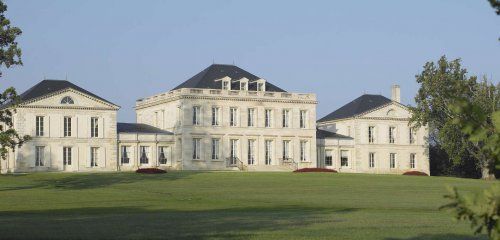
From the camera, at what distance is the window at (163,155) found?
91812mm

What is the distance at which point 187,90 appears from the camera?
3588 inches

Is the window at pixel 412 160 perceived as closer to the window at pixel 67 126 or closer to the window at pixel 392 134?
the window at pixel 392 134

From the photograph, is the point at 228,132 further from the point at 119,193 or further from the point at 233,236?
the point at 233,236

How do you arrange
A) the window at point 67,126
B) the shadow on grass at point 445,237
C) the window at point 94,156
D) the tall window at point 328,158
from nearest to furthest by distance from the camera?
the shadow on grass at point 445,237 → the window at point 67,126 → the window at point 94,156 → the tall window at point 328,158

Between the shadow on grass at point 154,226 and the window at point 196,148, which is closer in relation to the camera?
the shadow on grass at point 154,226

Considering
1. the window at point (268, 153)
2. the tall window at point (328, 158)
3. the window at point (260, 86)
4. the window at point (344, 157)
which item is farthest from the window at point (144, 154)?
the window at point (344, 157)

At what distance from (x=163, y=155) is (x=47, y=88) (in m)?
Answer: 13.9

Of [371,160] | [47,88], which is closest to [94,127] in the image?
[47,88]

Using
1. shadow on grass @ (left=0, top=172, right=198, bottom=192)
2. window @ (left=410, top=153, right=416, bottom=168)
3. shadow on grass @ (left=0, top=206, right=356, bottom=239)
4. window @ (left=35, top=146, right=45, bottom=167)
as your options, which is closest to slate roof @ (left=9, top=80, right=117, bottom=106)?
window @ (left=35, top=146, right=45, bottom=167)

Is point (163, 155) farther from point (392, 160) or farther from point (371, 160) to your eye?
point (392, 160)

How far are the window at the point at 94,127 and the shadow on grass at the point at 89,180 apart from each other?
16.1 m

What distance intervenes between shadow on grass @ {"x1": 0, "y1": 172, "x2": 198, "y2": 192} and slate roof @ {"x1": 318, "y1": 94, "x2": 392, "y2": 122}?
36257 millimetres

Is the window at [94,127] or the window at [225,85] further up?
the window at [225,85]

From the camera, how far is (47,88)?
86.9 meters
